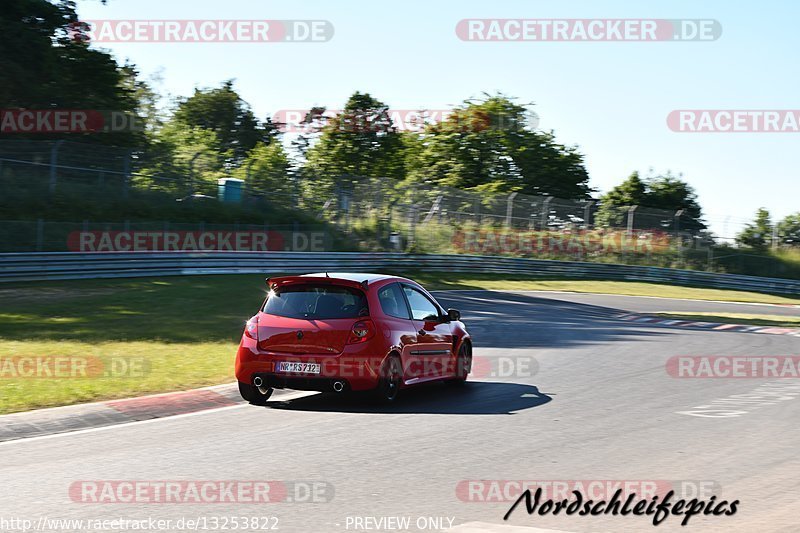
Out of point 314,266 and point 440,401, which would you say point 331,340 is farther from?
point 314,266

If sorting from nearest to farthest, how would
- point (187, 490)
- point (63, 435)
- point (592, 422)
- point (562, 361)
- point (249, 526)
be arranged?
point (249, 526) < point (187, 490) < point (63, 435) < point (592, 422) < point (562, 361)

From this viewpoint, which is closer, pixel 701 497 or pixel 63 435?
pixel 701 497

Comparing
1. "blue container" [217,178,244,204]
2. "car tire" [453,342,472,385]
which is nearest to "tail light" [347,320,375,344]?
"car tire" [453,342,472,385]

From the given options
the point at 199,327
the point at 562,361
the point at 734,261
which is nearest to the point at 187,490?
the point at 562,361

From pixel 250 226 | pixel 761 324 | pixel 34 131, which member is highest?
pixel 34 131

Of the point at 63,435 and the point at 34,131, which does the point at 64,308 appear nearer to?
the point at 63,435

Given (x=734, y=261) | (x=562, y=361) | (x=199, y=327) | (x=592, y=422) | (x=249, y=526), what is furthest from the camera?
(x=734, y=261)

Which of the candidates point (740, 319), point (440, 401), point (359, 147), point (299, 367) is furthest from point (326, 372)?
point (359, 147)

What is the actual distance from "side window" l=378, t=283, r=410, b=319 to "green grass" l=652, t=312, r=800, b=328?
55.5 feet

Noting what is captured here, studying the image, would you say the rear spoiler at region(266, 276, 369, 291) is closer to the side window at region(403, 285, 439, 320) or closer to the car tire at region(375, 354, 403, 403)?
the car tire at region(375, 354, 403, 403)

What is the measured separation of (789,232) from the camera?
5284cm

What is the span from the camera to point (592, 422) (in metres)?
10.3

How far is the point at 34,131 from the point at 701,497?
36.9 metres

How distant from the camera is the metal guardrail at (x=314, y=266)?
25.2 metres
